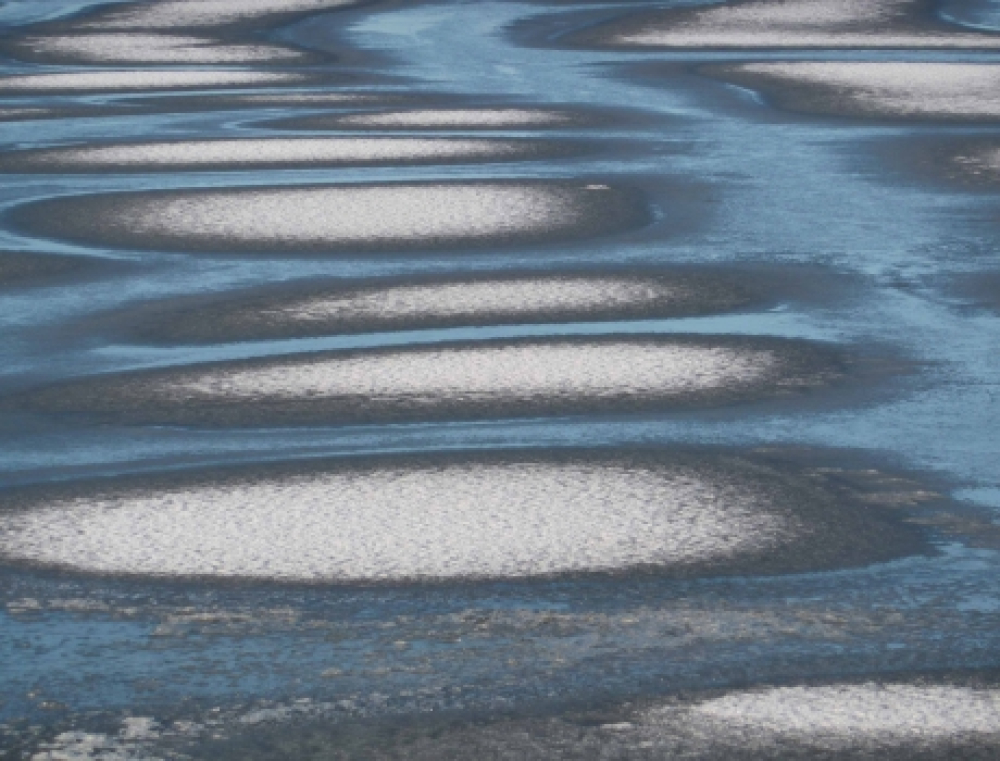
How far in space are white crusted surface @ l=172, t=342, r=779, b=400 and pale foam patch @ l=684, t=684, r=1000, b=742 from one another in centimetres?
305

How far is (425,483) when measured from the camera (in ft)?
21.9

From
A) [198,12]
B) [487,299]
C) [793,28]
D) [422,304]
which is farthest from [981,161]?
[198,12]

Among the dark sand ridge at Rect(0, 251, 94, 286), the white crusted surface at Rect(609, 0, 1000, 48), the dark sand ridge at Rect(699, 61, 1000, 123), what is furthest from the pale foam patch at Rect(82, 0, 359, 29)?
the dark sand ridge at Rect(0, 251, 94, 286)

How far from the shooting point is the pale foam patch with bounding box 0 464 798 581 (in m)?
5.88

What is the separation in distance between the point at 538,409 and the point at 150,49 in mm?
17256

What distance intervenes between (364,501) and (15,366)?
2739 mm

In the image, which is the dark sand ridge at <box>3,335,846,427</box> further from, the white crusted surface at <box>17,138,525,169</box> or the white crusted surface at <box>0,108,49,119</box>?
the white crusted surface at <box>0,108,49,119</box>

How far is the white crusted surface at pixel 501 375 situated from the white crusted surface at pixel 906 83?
323 inches

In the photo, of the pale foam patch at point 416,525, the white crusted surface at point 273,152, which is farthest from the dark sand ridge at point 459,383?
the white crusted surface at point 273,152

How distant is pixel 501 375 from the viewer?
821 cm

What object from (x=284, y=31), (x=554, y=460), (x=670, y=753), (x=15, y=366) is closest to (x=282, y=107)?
(x=284, y=31)

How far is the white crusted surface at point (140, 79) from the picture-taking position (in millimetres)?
20094

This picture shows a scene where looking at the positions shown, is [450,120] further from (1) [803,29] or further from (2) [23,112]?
(1) [803,29]

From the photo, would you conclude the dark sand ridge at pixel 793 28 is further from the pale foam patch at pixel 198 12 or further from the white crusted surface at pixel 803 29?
the pale foam patch at pixel 198 12
